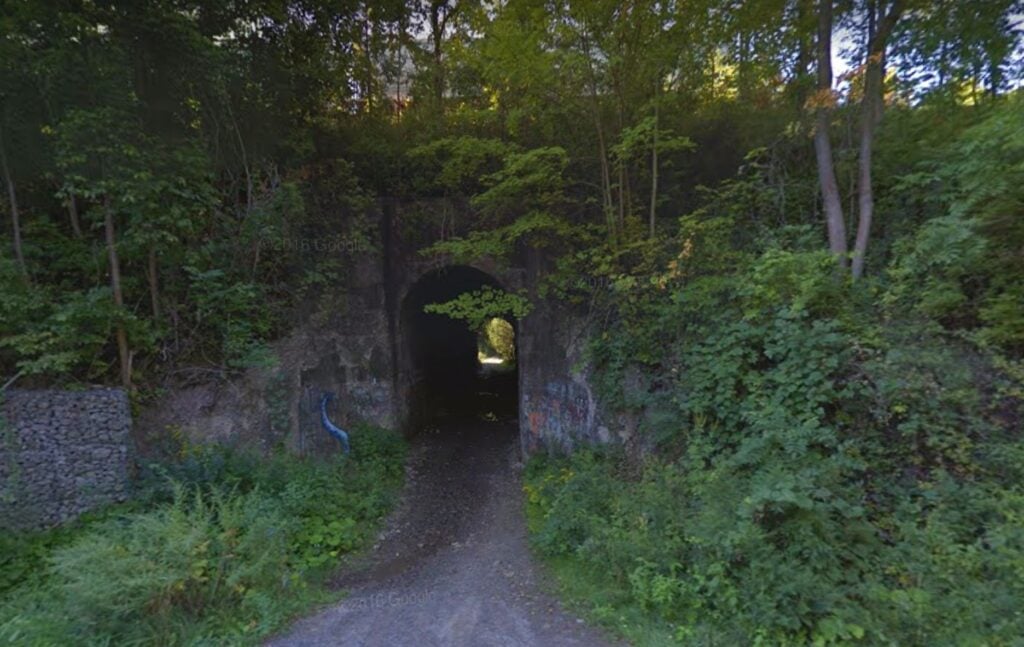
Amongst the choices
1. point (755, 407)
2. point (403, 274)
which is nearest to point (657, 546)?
point (755, 407)

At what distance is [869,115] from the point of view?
21.1 ft

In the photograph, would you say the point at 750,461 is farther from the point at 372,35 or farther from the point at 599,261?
the point at 372,35

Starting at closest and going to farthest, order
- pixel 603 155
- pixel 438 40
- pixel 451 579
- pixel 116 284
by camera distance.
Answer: pixel 451 579
pixel 116 284
pixel 603 155
pixel 438 40

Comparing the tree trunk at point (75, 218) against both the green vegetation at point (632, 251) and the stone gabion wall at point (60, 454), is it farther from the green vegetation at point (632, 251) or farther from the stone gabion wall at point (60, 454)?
the stone gabion wall at point (60, 454)

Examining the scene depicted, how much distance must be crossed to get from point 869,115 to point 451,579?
25.7 feet

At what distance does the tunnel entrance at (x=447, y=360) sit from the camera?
35.4ft

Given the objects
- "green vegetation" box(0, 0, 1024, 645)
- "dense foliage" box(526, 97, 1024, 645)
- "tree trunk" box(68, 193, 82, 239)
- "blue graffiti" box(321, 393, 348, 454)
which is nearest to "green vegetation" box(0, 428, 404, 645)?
"green vegetation" box(0, 0, 1024, 645)

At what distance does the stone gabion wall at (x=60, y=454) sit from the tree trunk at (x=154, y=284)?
4.74 feet

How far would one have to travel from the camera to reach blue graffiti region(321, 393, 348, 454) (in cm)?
891

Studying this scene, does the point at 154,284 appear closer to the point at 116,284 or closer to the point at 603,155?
the point at 116,284

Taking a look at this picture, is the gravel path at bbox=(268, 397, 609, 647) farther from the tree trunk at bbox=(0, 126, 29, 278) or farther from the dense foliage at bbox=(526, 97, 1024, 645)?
the tree trunk at bbox=(0, 126, 29, 278)

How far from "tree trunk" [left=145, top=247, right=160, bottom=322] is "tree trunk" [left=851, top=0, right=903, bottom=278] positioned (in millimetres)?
10001

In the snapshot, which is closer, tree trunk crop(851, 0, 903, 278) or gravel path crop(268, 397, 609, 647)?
gravel path crop(268, 397, 609, 647)

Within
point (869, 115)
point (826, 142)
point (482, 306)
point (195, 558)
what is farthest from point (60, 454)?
point (869, 115)
